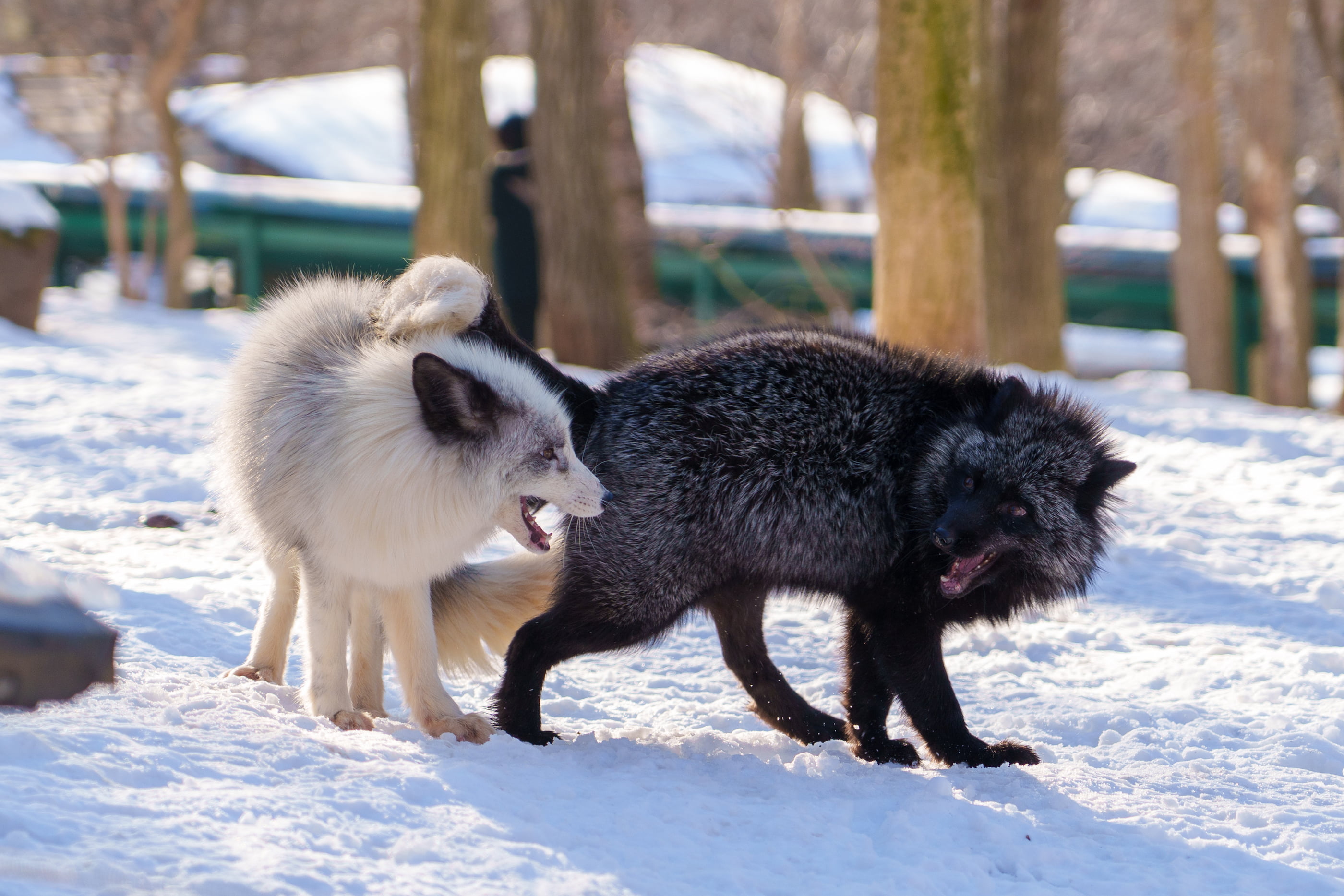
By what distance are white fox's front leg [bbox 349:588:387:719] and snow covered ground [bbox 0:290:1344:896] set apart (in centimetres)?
13

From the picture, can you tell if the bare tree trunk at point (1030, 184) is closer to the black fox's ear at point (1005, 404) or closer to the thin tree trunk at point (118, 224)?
the black fox's ear at point (1005, 404)

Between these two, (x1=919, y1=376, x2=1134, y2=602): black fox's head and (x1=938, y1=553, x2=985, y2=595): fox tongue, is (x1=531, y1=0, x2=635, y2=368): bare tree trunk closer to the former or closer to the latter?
(x1=919, y1=376, x2=1134, y2=602): black fox's head

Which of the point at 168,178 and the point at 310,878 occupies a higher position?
the point at 168,178

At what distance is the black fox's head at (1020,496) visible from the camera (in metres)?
3.57

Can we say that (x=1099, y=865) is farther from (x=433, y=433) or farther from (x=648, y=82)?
(x=648, y=82)

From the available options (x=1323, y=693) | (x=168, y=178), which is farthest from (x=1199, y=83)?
(x=168, y=178)

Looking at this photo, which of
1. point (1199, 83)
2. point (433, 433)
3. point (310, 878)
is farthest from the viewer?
point (1199, 83)

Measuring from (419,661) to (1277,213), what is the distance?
41.9ft

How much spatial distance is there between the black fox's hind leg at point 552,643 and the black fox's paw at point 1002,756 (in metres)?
0.95

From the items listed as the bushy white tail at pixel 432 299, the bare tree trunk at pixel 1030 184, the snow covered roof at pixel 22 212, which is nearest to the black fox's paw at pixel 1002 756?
the bushy white tail at pixel 432 299

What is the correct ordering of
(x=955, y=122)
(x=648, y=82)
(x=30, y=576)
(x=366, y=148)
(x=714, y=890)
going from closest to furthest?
(x=30, y=576) → (x=714, y=890) → (x=955, y=122) → (x=648, y=82) → (x=366, y=148)

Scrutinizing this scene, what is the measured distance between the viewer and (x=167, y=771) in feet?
8.70

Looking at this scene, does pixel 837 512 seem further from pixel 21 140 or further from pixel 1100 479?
pixel 21 140

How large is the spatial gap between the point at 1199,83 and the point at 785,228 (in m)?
4.68
